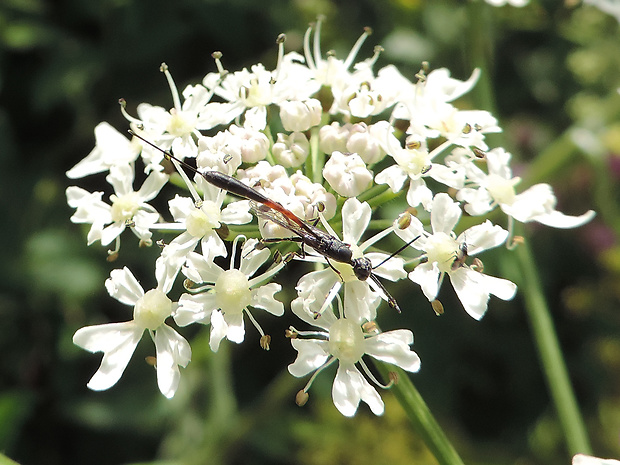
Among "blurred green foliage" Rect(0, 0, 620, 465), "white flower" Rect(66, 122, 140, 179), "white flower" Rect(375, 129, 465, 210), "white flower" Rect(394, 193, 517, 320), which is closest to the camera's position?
"white flower" Rect(394, 193, 517, 320)

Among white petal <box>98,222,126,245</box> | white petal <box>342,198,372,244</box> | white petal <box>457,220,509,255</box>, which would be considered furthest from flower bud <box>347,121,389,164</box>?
white petal <box>98,222,126,245</box>

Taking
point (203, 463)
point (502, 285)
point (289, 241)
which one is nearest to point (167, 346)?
point (289, 241)

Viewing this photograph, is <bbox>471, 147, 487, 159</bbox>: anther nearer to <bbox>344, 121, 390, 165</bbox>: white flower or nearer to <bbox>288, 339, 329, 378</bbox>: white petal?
<bbox>344, 121, 390, 165</bbox>: white flower

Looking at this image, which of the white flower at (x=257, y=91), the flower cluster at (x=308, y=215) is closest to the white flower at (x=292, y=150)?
the flower cluster at (x=308, y=215)

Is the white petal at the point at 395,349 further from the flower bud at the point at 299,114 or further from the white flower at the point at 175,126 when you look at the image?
the white flower at the point at 175,126

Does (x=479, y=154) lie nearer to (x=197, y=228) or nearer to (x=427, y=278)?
(x=427, y=278)

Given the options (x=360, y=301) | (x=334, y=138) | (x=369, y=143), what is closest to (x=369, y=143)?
(x=369, y=143)

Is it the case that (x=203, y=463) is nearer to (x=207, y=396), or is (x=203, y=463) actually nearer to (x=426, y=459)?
(x=207, y=396)
